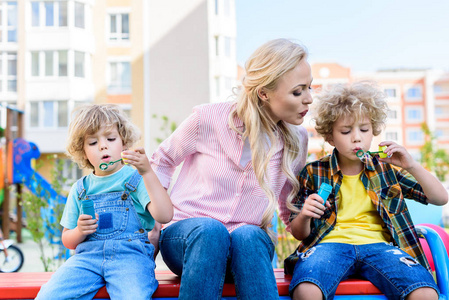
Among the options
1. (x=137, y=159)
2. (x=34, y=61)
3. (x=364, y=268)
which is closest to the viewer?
(x=137, y=159)

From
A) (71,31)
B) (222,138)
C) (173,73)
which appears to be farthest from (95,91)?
(222,138)

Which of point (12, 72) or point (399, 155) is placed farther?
point (12, 72)

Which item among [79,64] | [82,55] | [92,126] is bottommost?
[92,126]

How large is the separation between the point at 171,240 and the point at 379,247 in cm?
75

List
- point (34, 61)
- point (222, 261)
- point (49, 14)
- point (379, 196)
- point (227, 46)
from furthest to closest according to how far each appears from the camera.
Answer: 1. point (49, 14)
2. point (34, 61)
3. point (227, 46)
4. point (379, 196)
5. point (222, 261)

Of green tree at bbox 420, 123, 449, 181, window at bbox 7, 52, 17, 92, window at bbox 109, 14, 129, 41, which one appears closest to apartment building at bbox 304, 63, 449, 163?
green tree at bbox 420, 123, 449, 181

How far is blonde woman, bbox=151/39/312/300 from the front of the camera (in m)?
1.80

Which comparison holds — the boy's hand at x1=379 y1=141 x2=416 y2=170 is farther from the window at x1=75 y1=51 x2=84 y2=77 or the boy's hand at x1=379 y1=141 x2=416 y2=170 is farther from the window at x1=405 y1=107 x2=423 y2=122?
the window at x1=405 y1=107 x2=423 y2=122

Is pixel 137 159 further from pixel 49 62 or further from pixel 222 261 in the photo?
pixel 49 62

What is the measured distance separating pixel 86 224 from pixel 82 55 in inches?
660

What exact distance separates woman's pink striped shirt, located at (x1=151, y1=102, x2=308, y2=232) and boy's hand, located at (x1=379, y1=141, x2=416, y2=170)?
1.13 feet

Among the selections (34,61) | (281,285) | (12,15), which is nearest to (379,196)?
(281,285)

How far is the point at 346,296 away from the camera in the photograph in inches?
66.9

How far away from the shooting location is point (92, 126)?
1820 millimetres
